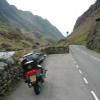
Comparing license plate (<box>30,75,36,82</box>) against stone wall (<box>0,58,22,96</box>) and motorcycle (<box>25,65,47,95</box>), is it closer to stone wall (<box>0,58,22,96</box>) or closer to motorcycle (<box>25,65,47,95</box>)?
motorcycle (<box>25,65,47,95</box>)

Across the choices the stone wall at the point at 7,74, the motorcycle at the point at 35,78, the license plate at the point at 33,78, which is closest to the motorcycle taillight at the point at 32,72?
the motorcycle at the point at 35,78

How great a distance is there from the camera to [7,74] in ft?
33.5

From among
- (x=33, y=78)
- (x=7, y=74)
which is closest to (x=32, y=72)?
(x=33, y=78)

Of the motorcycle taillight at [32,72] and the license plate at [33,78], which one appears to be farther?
the motorcycle taillight at [32,72]

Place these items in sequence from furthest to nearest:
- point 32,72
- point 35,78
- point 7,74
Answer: point 7,74, point 32,72, point 35,78

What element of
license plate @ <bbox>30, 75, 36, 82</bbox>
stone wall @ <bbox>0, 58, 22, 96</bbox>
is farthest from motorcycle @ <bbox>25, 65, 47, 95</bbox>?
stone wall @ <bbox>0, 58, 22, 96</bbox>

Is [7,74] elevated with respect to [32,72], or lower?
lower

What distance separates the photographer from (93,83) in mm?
10742

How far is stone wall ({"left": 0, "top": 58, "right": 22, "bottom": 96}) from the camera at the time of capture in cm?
940

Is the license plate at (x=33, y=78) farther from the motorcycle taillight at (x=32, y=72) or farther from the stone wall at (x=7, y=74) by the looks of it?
the stone wall at (x=7, y=74)

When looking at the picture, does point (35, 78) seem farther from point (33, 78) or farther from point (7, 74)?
point (7, 74)

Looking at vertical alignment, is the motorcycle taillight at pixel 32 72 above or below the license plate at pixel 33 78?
above

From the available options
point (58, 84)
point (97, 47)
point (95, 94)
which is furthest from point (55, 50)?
point (95, 94)

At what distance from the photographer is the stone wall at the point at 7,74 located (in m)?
9.40
